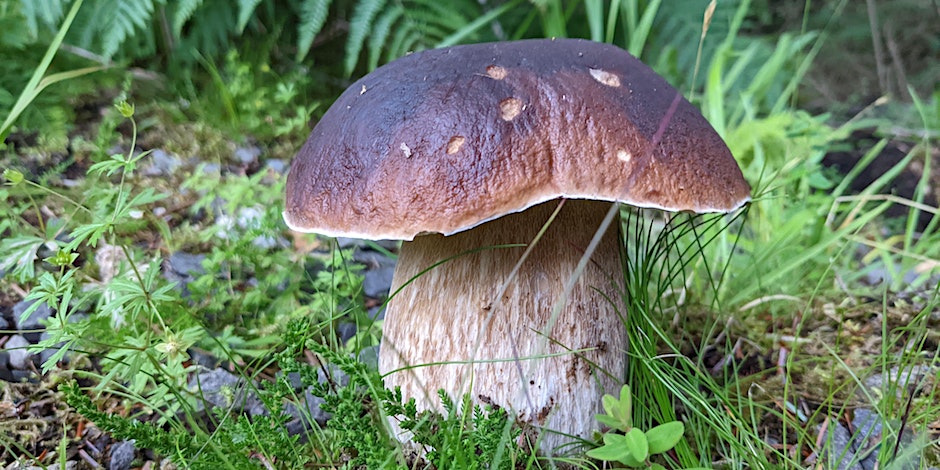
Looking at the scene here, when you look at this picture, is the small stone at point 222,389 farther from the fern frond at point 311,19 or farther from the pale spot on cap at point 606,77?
the fern frond at point 311,19

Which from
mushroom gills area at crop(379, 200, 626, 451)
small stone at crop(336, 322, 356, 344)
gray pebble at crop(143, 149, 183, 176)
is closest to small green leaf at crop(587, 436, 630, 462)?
mushroom gills area at crop(379, 200, 626, 451)

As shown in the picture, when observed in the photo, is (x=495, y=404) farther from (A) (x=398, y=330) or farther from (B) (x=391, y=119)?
(B) (x=391, y=119)

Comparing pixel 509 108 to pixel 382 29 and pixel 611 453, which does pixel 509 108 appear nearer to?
pixel 611 453

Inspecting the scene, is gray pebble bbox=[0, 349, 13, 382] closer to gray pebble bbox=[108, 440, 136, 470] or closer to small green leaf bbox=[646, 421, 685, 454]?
gray pebble bbox=[108, 440, 136, 470]

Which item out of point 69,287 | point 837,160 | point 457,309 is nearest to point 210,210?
point 69,287

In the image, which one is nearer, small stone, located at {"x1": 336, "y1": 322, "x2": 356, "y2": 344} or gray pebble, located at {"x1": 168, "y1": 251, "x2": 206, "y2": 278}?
small stone, located at {"x1": 336, "y1": 322, "x2": 356, "y2": 344}
